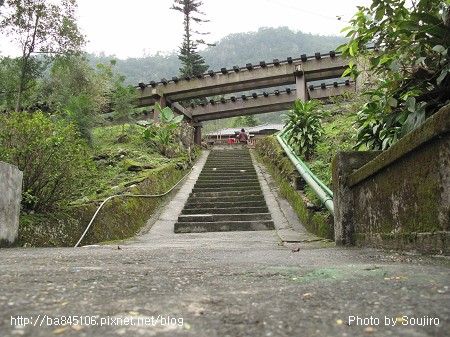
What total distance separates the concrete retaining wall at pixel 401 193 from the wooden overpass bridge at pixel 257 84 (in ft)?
35.8

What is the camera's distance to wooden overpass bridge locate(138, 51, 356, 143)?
46.2 ft

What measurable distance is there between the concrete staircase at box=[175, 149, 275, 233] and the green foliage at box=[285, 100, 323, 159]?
148 cm

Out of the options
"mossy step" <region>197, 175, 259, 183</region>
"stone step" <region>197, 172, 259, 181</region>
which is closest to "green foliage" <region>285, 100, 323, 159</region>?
"mossy step" <region>197, 175, 259, 183</region>

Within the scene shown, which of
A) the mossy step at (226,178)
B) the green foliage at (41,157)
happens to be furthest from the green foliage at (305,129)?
the green foliage at (41,157)

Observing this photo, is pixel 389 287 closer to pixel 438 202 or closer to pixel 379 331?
pixel 379 331

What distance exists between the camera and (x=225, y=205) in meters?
7.64

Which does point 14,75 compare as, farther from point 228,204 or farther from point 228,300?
point 228,300

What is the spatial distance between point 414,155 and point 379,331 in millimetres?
1732

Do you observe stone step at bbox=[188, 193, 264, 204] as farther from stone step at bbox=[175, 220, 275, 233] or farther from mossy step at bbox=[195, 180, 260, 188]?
stone step at bbox=[175, 220, 275, 233]

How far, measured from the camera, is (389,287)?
1390mm

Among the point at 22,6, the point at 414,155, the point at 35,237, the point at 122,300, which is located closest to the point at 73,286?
the point at 122,300

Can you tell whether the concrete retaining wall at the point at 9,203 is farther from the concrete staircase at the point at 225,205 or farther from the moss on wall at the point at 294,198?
the moss on wall at the point at 294,198

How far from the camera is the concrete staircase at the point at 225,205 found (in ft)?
21.4

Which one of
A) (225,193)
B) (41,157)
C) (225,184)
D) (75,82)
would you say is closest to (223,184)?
(225,184)
